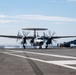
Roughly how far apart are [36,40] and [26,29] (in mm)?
18206

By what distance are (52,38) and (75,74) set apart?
3034 inches

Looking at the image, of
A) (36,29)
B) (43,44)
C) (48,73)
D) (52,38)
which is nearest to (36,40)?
(43,44)

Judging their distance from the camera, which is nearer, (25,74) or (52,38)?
(25,74)

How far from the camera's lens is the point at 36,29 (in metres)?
98.4

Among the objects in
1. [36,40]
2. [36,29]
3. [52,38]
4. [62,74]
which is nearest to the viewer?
[62,74]

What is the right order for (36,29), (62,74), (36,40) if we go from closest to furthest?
1. (62,74)
2. (36,40)
3. (36,29)

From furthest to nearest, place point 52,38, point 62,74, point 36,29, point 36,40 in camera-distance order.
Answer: point 36,29 → point 52,38 → point 36,40 → point 62,74

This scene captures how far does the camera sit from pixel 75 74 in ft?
39.6

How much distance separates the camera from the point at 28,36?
9125 centimetres

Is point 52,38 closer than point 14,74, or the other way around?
point 14,74

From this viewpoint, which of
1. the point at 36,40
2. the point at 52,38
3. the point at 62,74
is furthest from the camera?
the point at 52,38

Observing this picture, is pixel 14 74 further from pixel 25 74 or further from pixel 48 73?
pixel 48 73

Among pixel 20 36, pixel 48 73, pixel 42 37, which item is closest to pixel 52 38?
pixel 42 37

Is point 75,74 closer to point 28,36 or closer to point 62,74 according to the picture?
point 62,74
